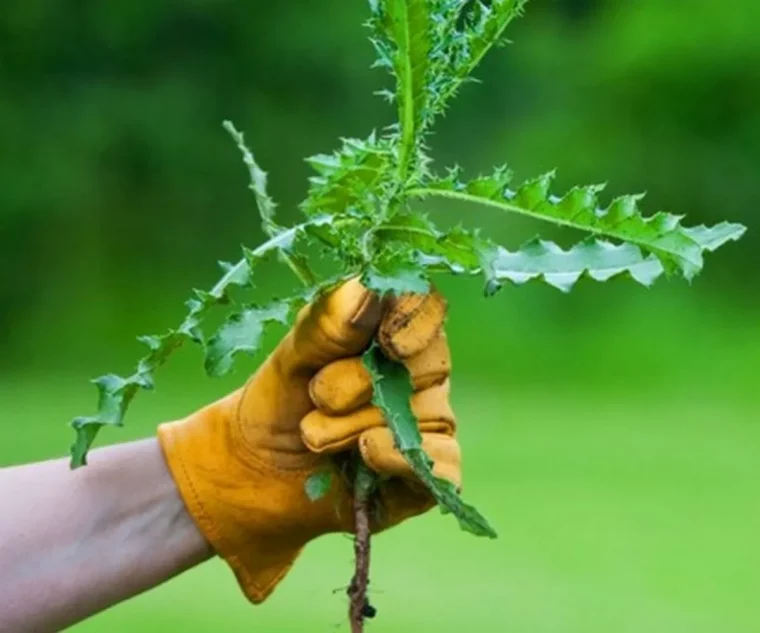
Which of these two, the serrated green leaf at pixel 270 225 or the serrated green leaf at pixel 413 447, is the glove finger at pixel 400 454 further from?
the serrated green leaf at pixel 270 225

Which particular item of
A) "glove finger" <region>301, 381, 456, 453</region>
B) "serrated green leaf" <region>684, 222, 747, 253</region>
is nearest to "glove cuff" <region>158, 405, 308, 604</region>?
"glove finger" <region>301, 381, 456, 453</region>

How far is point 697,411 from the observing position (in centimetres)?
1029

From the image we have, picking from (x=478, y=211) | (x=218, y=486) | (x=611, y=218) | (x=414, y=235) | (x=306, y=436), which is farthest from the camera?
(x=478, y=211)

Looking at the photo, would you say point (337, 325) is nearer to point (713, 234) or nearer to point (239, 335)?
point (239, 335)

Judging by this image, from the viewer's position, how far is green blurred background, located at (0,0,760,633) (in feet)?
30.8

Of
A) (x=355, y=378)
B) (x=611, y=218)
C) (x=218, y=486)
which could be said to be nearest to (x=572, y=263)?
(x=611, y=218)

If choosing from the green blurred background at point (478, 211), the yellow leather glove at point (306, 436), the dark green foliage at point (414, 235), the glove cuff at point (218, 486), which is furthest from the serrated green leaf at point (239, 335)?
the green blurred background at point (478, 211)

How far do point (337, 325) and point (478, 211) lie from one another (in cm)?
888

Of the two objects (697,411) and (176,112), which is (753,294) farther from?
(176,112)

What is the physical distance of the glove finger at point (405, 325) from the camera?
1.86m

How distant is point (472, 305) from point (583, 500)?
2.62m

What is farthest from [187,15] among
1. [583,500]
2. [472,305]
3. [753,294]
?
[583,500]

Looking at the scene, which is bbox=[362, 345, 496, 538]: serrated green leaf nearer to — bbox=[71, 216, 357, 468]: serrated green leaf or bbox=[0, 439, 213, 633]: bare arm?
bbox=[71, 216, 357, 468]: serrated green leaf

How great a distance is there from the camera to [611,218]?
1713mm
